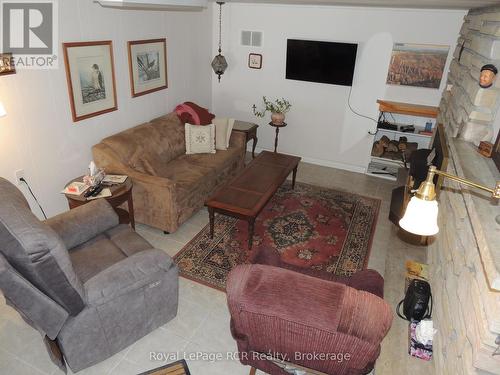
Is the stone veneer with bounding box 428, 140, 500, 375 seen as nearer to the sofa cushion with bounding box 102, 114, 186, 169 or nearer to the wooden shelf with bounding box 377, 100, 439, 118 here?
the wooden shelf with bounding box 377, 100, 439, 118

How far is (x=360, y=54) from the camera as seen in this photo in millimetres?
4930

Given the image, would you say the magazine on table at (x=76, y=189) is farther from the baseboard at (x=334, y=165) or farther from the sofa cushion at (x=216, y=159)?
the baseboard at (x=334, y=165)

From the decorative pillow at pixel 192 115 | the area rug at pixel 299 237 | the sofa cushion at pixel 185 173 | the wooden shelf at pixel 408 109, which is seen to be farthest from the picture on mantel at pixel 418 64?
the sofa cushion at pixel 185 173

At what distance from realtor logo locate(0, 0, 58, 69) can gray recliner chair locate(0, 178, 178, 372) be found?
1.42 meters

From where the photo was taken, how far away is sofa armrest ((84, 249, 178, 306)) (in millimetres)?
2197

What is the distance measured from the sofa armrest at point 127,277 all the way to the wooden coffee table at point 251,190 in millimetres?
1112

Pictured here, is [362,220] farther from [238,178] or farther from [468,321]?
[468,321]

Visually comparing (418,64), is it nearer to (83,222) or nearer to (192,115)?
(192,115)

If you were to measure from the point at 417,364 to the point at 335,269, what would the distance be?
4.68ft

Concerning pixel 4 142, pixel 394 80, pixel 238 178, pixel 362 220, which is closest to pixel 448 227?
pixel 362 220

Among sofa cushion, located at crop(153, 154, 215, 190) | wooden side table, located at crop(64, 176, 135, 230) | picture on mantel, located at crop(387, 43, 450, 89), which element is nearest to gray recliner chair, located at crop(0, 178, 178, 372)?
wooden side table, located at crop(64, 176, 135, 230)

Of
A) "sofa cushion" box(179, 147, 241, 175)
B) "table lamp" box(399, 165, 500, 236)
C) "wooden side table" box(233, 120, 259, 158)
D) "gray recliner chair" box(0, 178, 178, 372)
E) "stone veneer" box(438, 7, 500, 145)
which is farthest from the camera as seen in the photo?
"wooden side table" box(233, 120, 259, 158)

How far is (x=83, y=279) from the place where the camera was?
2.43 metres

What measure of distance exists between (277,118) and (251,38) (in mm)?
1325
